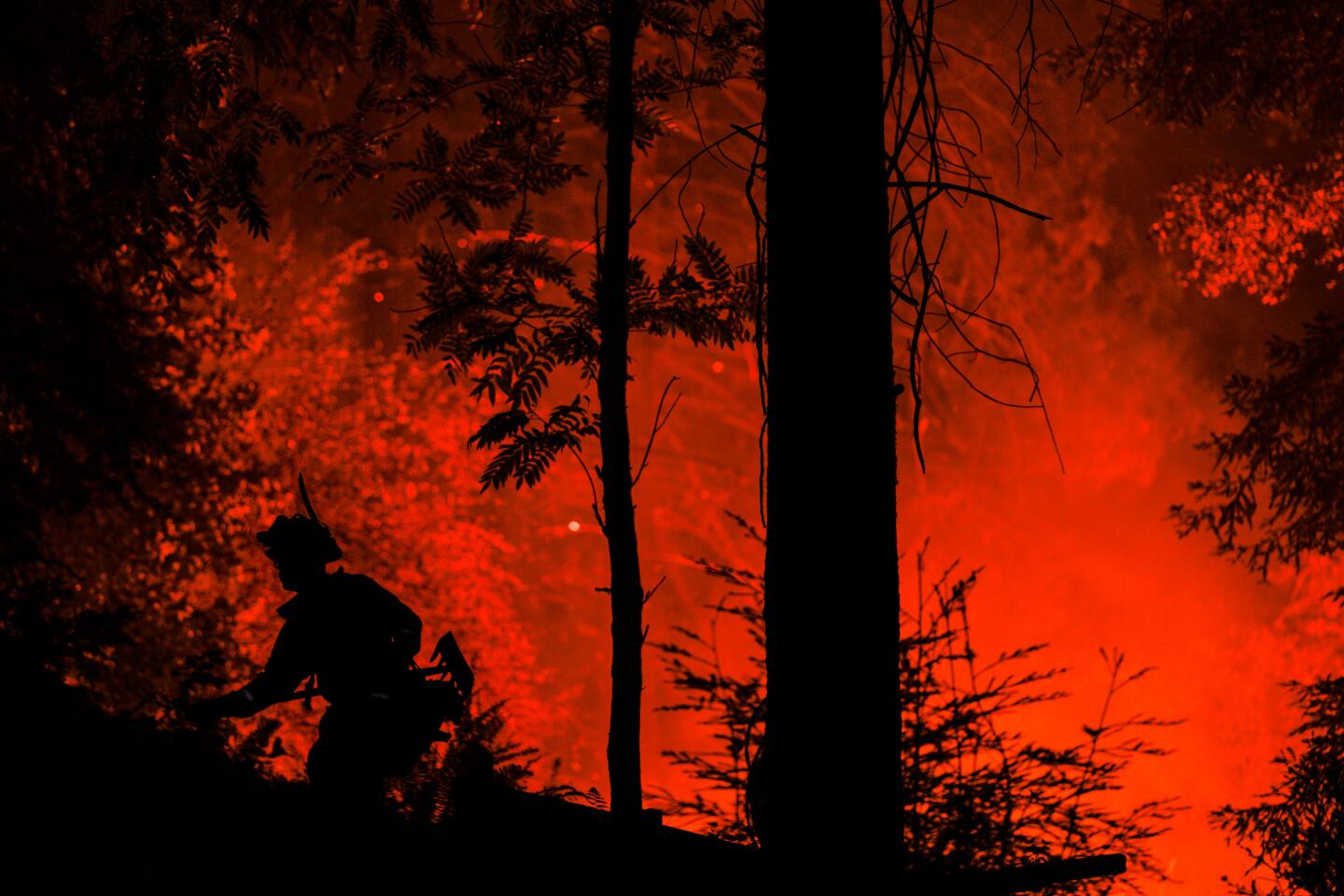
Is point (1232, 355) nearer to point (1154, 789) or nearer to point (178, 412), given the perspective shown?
point (1154, 789)

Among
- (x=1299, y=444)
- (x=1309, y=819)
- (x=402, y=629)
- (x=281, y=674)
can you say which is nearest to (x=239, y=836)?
(x=281, y=674)

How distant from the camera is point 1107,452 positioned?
2053 inches

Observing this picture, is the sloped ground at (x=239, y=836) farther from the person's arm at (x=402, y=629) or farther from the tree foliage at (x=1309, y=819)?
the tree foliage at (x=1309, y=819)

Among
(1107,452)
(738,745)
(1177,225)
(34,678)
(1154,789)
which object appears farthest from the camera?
(1107,452)

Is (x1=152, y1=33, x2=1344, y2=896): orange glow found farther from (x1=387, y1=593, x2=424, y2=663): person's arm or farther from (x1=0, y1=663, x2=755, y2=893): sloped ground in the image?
(x1=387, y1=593, x2=424, y2=663): person's arm

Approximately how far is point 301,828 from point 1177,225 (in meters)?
12.3

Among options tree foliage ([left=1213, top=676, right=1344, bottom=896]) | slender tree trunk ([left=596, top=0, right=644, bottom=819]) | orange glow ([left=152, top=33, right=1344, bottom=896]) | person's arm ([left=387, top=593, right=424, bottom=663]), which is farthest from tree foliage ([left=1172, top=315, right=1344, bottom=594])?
orange glow ([left=152, top=33, right=1344, bottom=896])

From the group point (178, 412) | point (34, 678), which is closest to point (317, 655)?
point (34, 678)

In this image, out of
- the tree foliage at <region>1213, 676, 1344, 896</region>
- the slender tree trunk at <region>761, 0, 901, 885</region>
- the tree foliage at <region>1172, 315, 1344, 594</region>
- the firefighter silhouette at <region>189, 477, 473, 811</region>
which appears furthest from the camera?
the tree foliage at <region>1172, 315, 1344, 594</region>

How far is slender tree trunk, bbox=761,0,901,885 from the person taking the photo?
286 cm

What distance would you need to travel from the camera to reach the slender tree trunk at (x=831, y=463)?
286cm

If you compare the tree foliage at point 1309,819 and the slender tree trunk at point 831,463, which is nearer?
the slender tree trunk at point 831,463

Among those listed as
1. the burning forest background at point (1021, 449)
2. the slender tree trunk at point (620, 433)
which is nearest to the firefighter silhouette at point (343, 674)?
the slender tree trunk at point (620, 433)

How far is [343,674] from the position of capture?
412 cm
